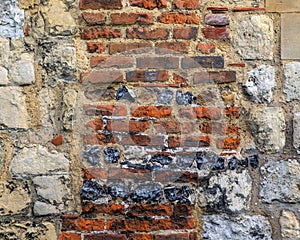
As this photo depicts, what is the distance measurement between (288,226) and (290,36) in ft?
3.04

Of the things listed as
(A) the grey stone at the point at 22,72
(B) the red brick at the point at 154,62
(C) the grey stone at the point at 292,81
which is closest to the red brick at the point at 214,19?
(B) the red brick at the point at 154,62

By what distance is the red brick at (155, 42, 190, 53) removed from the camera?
2348mm

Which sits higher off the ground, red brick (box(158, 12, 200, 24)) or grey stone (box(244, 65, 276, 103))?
red brick (box(158, 12, 200, 24))

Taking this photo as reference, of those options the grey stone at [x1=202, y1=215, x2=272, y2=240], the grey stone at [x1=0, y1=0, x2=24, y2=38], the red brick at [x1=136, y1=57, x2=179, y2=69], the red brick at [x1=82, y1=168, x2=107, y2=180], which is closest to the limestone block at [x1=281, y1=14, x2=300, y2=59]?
the red brick at [x1=136, y1=57, x2=179, y2=69]

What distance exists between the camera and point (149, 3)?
2354mm

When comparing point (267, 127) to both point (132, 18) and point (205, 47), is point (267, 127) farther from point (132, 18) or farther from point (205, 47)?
point (132, 18)

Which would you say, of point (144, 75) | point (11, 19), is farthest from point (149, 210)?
point (11, 19)

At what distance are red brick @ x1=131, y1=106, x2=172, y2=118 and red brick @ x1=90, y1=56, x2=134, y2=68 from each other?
0.70 ft

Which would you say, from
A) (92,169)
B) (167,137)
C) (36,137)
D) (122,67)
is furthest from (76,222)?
(122,67)

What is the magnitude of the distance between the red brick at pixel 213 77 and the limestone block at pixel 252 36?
12 centimetres

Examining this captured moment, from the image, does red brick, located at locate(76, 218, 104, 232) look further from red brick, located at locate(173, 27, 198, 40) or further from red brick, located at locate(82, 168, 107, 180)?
red brick, located at locate(173, 27, 198, 40)

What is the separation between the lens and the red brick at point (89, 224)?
234 cm

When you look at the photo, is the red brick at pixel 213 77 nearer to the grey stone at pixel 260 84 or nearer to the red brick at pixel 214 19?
the grey stone at pixel 260 84

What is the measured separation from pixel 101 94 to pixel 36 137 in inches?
14.5
